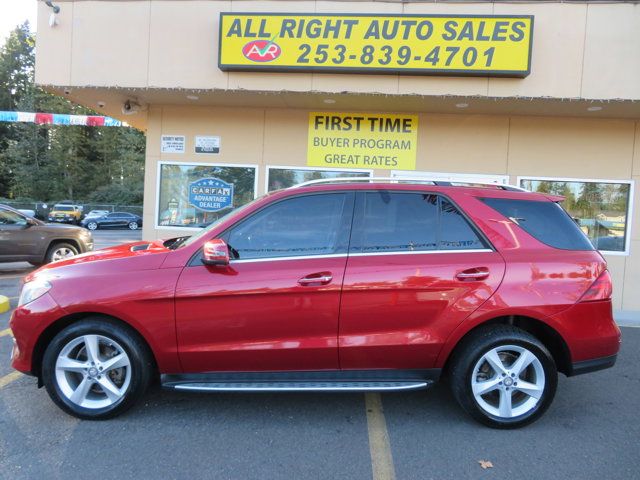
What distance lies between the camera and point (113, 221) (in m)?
32.2

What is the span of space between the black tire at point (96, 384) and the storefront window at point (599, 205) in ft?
22.8

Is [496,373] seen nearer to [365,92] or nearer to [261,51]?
[365,92]

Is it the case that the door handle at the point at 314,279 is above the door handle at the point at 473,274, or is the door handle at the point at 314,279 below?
below

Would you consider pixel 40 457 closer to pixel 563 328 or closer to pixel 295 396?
pixel 295 396

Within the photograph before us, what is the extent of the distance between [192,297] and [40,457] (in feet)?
4.39

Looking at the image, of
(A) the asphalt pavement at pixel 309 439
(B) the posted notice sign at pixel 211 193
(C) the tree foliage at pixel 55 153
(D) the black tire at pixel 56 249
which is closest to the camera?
(A) the asphalt pavement at pixel 309 439

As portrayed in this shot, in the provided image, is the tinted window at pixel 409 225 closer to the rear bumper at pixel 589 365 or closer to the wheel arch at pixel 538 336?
the wheel arch at pixel 538 336

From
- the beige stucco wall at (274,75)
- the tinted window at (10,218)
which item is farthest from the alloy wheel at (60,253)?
the beige stucco wall at (274,75)

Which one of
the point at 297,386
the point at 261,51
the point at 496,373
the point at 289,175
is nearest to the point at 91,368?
the point at 297,386

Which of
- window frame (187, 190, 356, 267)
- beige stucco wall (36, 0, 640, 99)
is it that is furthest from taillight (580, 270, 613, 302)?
beige stucco wall (36, 0, 640, 99)

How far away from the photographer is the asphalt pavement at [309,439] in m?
2.88

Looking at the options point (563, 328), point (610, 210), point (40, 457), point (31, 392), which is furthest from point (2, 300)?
point (610, 210)

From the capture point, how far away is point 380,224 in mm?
3504

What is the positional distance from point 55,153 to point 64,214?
15282 mm
